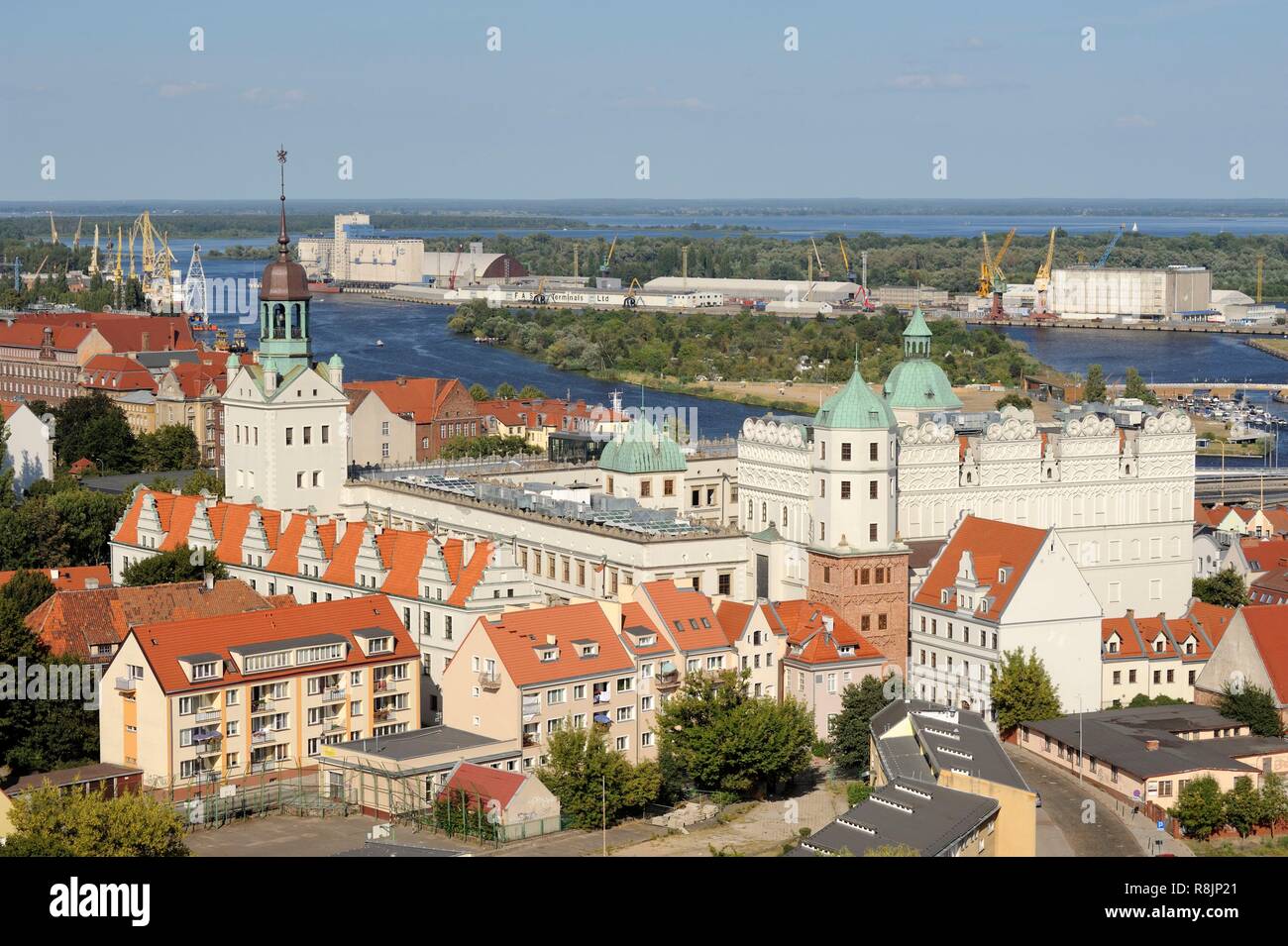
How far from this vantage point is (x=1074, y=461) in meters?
47.7

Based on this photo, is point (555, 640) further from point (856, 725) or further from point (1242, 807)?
point (1242, 807)

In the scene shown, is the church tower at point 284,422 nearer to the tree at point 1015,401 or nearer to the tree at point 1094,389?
the tree at point 1015,401

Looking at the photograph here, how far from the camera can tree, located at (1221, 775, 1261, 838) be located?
110 ft

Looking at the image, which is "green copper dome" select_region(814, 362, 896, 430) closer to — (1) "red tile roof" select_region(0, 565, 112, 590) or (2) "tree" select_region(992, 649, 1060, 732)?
(2) "tree" select_region(992, 649, 1060, 732)

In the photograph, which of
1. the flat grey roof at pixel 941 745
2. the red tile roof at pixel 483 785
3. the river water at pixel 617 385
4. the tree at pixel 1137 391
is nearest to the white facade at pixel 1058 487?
the flat grey roof at pixel 941 745

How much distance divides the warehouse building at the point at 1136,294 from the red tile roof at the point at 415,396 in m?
113

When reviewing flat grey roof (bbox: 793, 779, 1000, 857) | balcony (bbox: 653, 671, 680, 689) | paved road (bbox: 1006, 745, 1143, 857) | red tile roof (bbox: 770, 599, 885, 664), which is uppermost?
red tile roof (bbox: 770, 599, 885, 664)

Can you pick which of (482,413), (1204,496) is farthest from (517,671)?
(482,413)

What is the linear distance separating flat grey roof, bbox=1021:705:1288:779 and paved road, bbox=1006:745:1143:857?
0.69 m

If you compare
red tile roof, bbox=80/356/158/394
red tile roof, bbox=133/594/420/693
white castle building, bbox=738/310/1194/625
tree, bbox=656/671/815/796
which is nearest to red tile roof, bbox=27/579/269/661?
red tile roof, bbox=133/594/420/693

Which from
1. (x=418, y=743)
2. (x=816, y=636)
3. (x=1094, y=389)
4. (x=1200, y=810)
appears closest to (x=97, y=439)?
(x=816, y=636)

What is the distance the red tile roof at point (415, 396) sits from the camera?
76500 millimetres

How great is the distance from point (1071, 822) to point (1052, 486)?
51.6 feet

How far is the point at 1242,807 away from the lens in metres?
33.5
